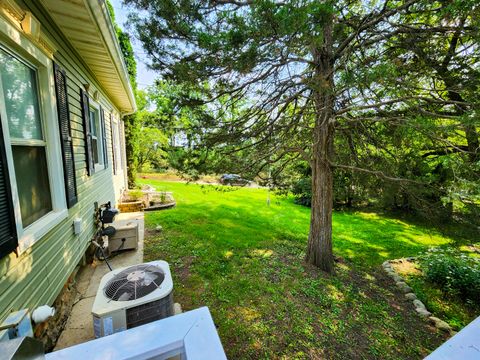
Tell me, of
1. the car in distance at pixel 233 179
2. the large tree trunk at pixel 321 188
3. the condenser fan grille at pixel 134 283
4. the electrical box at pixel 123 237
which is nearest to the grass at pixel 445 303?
the large tree trunk at pixel 321 188

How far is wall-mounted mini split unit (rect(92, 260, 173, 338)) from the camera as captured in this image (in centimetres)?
178

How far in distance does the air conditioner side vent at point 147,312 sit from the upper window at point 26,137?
124 cm

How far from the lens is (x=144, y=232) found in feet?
17.4

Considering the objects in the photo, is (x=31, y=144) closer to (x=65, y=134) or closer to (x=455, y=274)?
(x=65, y=134)

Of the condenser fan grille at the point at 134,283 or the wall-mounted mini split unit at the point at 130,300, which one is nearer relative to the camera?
the wall-mounted mini split unit at the point at 130,300

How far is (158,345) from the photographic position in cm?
105

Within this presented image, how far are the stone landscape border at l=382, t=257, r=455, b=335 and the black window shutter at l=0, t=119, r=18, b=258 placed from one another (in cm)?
527

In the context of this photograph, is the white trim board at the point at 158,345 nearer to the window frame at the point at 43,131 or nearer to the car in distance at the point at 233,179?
the window frame at the point at 43,131

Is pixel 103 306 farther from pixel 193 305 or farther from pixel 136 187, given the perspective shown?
pixel 136 187

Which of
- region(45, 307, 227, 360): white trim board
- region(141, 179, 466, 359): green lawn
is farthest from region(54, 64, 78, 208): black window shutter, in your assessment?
region(45, 307, 227, 360): white trim board

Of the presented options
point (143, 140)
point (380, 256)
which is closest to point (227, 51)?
point (380, 256)

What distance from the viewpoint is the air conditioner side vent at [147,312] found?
1.84 meters

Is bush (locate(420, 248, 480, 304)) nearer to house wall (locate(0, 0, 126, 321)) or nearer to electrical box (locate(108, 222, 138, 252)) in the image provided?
electrical box (locate(108, 222, 138, 252))

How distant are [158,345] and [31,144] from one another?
2.24 metres
